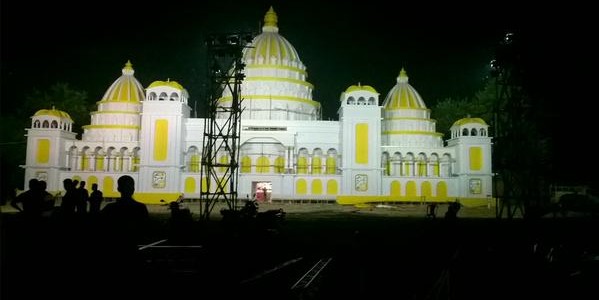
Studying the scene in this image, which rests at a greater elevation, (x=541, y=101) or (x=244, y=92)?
(x=244, y=92)

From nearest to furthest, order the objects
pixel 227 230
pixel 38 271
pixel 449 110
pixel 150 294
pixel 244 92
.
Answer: pixel 150 294 → pixel 38 271 → pixel 227 230 → pixel 244 92 → pixel 449 110

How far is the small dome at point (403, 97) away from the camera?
47659 mm

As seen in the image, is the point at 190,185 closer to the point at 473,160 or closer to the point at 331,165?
the point at 331,165

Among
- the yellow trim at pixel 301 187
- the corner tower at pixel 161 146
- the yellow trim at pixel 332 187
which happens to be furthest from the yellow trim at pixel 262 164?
the corner tower at pixel 161 146

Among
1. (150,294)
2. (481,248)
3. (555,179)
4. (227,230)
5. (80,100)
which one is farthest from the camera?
(80,100)

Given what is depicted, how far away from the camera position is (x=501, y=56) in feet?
59.6

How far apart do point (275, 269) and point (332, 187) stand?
3304 centimetres

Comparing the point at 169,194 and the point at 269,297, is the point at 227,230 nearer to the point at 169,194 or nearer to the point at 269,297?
the point at 269,297

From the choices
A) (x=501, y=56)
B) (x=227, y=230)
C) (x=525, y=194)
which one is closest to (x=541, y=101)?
(x=501, y=56)

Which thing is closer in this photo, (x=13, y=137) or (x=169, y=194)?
(x=169, y=194)

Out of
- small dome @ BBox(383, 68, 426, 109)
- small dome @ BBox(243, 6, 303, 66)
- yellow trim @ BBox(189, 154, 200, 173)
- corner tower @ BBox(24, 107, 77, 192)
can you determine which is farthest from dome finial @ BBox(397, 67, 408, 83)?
corner tower @ BBox(24, 107, 77, 192)

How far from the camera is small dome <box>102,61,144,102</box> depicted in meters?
46.4

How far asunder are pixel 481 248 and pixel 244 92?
134 ft

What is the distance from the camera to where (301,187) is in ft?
135
